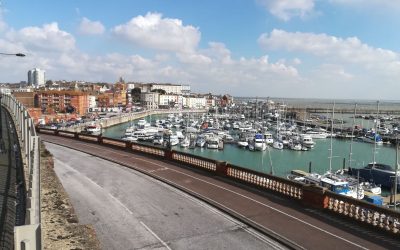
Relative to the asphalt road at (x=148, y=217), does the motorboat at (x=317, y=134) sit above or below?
below

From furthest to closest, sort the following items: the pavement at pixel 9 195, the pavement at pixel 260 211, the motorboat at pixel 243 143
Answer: the motorboat at pixel 243 143 → the pavement at pixel 260 211 → the pavement at pixel 9 195

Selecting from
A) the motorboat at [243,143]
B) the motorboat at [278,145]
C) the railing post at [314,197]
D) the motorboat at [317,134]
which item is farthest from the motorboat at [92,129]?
the railing post at [314,197]

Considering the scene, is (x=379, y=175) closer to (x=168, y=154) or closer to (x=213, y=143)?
(x=168, y=154)

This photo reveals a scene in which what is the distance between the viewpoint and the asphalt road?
44.0 ft

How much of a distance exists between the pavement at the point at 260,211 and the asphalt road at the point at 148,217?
0.11 metres

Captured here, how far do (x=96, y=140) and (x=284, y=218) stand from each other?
32.8 m

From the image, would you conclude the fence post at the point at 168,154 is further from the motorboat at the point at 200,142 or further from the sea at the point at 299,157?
the motorboat at the point at 200,142

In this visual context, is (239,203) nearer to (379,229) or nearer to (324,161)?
(379,229)

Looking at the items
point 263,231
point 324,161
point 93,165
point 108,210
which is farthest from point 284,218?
point 324,161

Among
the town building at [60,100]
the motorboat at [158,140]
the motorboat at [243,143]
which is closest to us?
the motorboat at [243,143]

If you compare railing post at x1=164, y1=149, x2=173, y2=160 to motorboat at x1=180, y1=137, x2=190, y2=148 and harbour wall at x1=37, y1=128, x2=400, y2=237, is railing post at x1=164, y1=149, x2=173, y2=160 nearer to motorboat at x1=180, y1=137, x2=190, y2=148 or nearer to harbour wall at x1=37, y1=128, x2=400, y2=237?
harbour wall at x1=37, y1=128, x2=400, y2=237

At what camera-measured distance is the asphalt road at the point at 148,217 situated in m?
13.4

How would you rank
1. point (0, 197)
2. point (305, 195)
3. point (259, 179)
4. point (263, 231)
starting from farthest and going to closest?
point (259, 179), point (305, 195), point (263, 231), point (0, 197)

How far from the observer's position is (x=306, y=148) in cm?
8712
